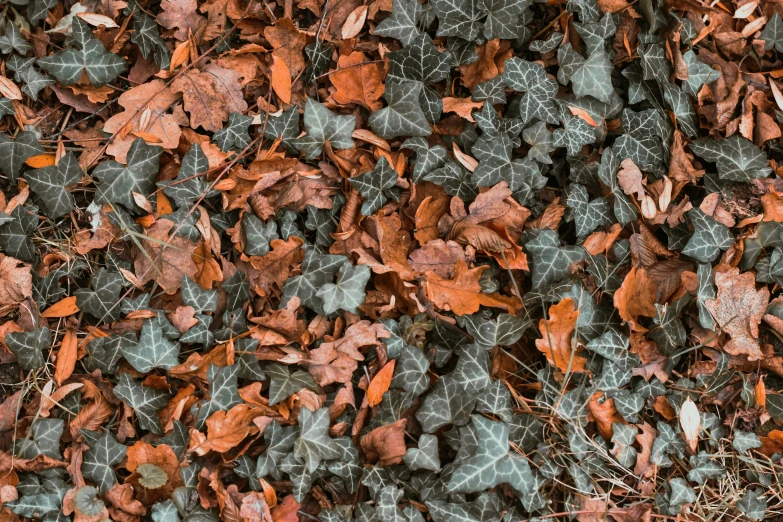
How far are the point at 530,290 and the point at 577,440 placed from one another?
0.42 m

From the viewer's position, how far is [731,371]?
6.18ft

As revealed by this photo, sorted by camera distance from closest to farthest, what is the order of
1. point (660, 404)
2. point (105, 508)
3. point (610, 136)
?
point (105, 508), point (660, 404), point (610, 136)

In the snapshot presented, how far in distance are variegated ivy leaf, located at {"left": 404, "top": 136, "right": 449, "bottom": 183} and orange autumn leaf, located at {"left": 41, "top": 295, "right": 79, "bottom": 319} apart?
1.00 m

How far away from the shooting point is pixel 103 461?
1.76 meters

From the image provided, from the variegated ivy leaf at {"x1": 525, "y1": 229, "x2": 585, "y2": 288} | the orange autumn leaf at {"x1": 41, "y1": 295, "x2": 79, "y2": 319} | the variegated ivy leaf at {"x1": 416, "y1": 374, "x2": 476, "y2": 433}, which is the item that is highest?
the variegated ivy leaf at {"x1": 525, "y1": 229, "x2": 585, "y2": 288}

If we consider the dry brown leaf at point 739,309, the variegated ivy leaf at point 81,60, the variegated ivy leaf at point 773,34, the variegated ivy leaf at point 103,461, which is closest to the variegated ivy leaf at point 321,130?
the variegated ivy leaf at point 81,60

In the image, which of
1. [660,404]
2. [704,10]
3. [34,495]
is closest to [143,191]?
[34,495]

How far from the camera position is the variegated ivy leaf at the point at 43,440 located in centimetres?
178

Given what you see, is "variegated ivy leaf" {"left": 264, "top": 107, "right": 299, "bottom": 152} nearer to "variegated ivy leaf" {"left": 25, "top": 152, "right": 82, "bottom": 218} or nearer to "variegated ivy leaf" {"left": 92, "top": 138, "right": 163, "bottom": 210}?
"variegated ivy leaf" {"left": 92, "top": 138, "right": 163, "bottom": 210}

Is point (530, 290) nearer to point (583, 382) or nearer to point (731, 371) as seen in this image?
point (583, 382)

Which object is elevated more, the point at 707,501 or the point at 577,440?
the point at 577,440

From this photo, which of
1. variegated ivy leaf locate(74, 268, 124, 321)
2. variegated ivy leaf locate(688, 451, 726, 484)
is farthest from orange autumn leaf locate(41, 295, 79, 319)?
variegated ivy leaf locate(688, 451, 726, 484)

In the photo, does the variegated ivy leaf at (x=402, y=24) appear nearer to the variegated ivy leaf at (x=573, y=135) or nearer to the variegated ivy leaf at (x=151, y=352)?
the variegated ivy leaf at (x=573, y=135)

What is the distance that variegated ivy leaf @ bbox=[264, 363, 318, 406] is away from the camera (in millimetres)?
1784
